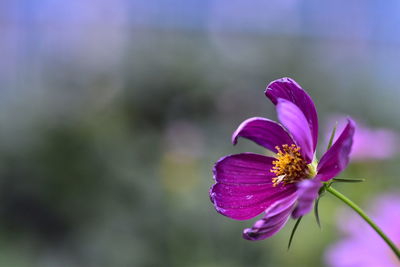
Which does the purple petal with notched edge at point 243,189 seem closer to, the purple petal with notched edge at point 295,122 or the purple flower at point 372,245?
the purple petal with notched edge at point 295,122

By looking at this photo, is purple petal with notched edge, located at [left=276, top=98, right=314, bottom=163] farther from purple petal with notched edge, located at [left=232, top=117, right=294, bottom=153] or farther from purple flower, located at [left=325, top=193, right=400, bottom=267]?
purple flower, located at [left=325, top=193, right=400, bottom=267]

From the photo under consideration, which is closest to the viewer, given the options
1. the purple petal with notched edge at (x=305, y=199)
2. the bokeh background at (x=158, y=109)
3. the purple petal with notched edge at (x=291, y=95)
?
the purple petal with notched edge at (x=305, y=199)

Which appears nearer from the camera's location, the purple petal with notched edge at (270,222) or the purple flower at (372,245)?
the purple petal with notched edge at (270,222)

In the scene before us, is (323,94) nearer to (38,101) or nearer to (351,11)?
(351,11)

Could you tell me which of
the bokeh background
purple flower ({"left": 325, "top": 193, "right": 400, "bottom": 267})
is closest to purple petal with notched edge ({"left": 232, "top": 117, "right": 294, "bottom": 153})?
purple flower ({"left": 325, "top": 193, "right": 400, "bottom": 267})

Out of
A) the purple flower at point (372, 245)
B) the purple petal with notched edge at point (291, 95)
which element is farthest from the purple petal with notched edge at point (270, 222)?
the purple flower at point (372, 245)

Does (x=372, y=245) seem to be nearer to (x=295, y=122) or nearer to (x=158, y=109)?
(x=295, y=122)
